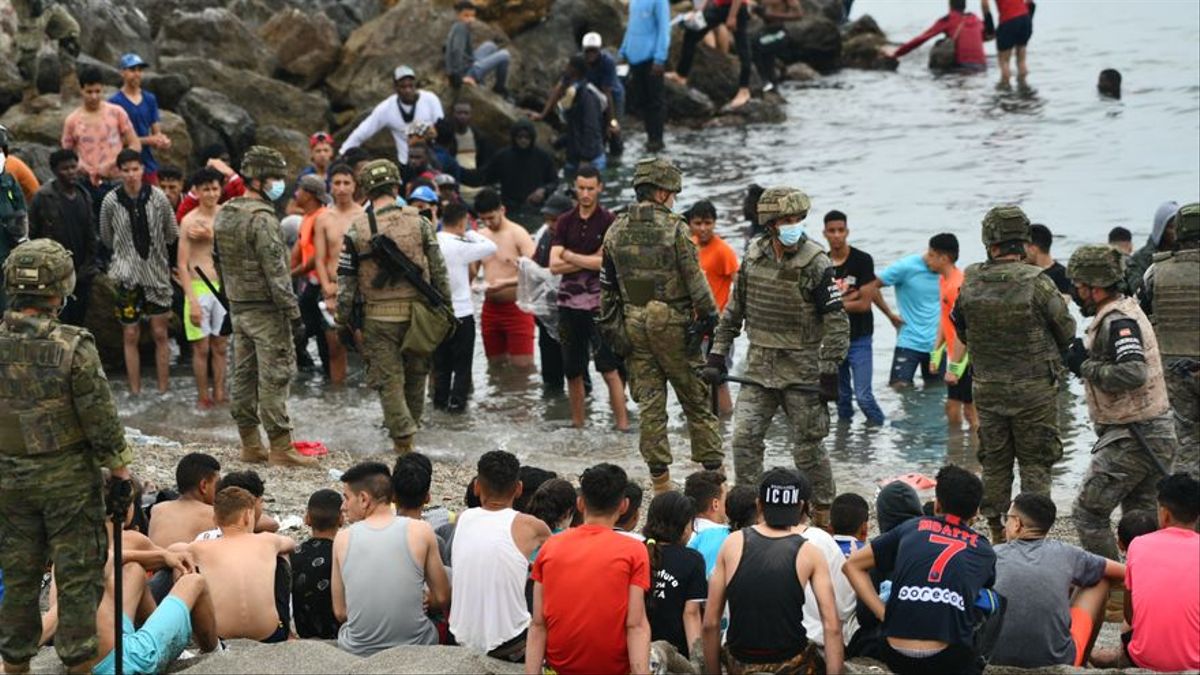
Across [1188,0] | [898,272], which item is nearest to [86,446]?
[898,272]

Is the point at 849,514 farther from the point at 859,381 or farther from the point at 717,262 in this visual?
the point at 859,381

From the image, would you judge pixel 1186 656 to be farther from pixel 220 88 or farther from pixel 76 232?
pixel 220 88

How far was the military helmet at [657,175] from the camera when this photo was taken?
11852 mm

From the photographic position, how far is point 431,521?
388 inches

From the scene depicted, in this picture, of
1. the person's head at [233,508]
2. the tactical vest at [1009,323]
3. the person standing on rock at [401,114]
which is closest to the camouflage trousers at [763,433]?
the tactical vest at [1009,323]

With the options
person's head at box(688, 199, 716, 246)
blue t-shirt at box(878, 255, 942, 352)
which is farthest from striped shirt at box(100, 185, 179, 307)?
blue t-shirt at box(878, 255, 942, 352)

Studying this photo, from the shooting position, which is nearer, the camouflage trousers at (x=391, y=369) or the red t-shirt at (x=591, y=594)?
the red t-shirt at (x=591, y=594)

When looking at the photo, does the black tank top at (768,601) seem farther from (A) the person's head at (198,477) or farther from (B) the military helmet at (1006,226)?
(B) the military helmet at (1006,226)

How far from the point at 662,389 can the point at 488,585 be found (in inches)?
158

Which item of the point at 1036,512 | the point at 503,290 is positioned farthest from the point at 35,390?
the point at 503,290

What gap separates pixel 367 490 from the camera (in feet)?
28.8

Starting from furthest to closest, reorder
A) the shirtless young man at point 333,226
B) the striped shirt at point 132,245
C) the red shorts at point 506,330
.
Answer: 1. the red shorts at point 506,330
2. the striped shirt at point 132,245
3. the shirtless young man at point 333,226

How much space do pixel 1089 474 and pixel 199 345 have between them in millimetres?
6983

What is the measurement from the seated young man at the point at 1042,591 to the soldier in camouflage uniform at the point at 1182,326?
207 cm
